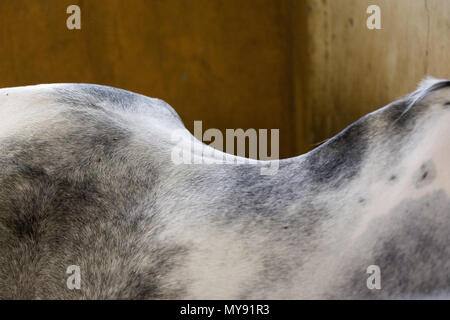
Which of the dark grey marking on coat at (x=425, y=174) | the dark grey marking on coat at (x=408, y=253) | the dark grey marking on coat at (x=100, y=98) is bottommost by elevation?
the dark grey marking on coat at (x=408, y=253)

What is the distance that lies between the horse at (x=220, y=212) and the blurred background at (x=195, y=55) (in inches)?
48.5

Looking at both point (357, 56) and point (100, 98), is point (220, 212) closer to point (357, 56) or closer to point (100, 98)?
point (100, 98)

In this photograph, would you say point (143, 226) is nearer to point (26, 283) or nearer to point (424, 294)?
point (26, 283)

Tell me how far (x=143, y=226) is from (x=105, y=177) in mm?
74

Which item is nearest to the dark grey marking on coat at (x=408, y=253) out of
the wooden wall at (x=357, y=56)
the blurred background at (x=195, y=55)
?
the wooden wall at (x=357, y=56)

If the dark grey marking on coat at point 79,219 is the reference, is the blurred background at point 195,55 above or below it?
above

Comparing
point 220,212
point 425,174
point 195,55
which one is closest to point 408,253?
point 425,174

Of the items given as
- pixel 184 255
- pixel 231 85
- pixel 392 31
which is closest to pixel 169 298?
pixel 184 255

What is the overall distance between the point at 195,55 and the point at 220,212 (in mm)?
1411

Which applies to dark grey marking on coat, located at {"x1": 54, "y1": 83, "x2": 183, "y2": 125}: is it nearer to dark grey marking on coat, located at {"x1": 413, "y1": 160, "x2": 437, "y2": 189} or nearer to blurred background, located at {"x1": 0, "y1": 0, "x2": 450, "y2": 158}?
dark grey marking on coat, located at {"x1": 413, "y1": 160, "x2": 437, "y2": 189}

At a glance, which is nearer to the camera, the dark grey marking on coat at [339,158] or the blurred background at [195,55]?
the dark grey marking on coat at [339,158]

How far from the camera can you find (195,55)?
1941mm

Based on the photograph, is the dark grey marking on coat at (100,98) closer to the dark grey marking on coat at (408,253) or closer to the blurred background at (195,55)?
the dark grey marking on coat at (408,253)

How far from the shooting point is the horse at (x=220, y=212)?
20.3 inches
